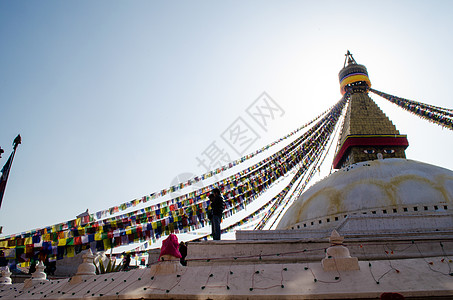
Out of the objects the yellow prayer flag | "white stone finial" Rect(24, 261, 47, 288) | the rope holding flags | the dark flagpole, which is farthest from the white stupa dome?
the dark flagpole

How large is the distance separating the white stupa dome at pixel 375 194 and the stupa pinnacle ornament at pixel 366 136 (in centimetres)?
406

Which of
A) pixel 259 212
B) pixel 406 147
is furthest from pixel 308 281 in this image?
pixel 406 147

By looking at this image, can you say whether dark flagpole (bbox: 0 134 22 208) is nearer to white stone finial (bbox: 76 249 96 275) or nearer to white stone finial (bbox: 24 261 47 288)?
white stone finial (bbox: 24 261 47 288)

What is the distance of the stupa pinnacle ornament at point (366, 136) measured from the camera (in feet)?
59.6

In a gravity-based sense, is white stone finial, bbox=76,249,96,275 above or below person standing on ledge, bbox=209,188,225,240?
below

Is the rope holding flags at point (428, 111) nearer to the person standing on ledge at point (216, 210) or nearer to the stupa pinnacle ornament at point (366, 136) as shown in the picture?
the stupa pinnacle ornament at point (366, 136)

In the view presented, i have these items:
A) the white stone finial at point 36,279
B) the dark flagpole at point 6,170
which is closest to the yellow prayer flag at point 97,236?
the white stone finial at point 36,279

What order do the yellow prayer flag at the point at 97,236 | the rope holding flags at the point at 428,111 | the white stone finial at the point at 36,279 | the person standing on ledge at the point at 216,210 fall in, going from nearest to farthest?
the white stone finial at the point at 36,279, the person standing on ledge at the point at 216,210, the yellow prayer flag at the point at 97,236, the rope holding flags at the point at 428,111

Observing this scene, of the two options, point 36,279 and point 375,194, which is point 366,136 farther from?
point 36,279

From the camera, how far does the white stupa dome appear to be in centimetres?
1104

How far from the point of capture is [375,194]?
11.7 metres

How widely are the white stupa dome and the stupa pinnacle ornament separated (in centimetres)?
406

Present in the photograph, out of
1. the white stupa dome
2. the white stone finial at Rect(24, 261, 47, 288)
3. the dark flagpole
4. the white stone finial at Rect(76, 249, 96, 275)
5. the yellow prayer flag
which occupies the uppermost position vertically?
the dark flagpole

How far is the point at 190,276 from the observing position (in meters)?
5.17
